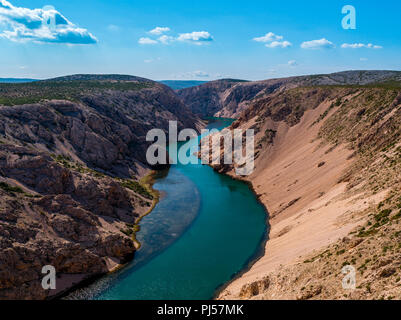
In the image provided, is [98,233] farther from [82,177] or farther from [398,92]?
[398,92]

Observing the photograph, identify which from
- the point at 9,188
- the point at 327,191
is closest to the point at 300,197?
the point at 327,191

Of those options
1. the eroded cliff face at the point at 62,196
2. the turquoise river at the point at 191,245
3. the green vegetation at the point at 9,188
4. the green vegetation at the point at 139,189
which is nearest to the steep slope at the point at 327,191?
the turquoise river at the point at 191,245

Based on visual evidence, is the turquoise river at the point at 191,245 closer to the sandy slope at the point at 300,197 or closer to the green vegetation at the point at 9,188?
the sandy slope at the point at 300,197

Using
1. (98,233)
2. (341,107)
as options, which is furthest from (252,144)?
(98,233)

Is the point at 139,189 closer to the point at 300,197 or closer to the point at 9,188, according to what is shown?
the point at 9,188

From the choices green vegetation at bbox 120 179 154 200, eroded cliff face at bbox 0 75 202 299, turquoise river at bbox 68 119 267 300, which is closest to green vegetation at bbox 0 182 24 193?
eroded cliff face at bbox 0 75 202 299
